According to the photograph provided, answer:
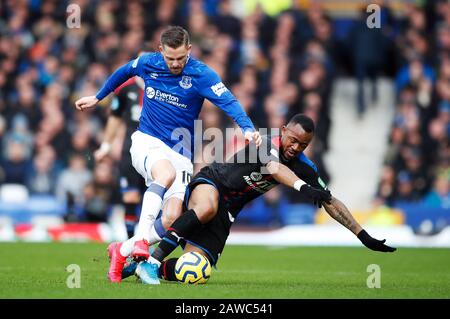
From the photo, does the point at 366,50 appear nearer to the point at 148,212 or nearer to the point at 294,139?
the point at 294,139

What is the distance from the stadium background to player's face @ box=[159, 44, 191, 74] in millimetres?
7607

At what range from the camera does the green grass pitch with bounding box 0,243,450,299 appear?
915cm

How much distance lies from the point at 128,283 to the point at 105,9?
12478mm

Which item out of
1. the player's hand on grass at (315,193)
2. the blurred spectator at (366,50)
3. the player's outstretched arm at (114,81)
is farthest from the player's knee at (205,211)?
the blurred spectator at (366,50)

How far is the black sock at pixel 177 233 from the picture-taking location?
1023 centimetres

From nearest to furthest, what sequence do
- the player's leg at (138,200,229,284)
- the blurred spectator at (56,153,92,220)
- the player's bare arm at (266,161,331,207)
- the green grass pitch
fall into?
the green grass pitch
the player's bare arm at (266,161,331,207)
the player's leg at (138,200,229,284)
the blurred spectator at (56,153,92,220)

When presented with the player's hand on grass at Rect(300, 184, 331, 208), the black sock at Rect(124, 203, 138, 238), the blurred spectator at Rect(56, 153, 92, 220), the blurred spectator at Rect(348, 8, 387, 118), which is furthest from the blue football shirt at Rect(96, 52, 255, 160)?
the blurred spectator at Rect(348, 8, 387, 118)

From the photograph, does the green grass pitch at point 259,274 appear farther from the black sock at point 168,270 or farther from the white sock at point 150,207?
the white sock at point 150,207

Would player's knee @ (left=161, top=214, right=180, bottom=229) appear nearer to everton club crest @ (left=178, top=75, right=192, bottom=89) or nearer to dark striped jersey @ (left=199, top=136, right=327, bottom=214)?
dark striped jersey @ (left=199, top=136, right=327, bottom=214)

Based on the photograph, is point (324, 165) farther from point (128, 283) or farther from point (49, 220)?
point (128, 283)

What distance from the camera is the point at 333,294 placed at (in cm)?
923

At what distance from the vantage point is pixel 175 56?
10.3 metres

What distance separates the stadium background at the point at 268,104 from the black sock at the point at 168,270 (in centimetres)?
718

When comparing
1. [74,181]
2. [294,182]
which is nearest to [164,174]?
[294,182]
